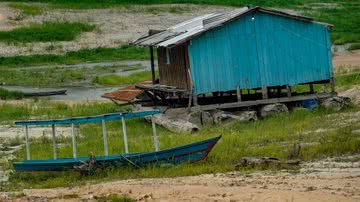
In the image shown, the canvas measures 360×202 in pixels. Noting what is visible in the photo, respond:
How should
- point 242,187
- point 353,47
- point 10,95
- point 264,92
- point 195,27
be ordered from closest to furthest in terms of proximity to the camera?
point 242,187, point 264,92, point 195,27, point 10,95, point 353,47

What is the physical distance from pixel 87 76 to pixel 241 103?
755 inches

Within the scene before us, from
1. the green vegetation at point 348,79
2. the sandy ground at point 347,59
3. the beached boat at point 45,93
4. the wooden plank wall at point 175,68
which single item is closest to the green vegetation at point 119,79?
the beached boat at point 45,93

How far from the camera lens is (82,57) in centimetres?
5503

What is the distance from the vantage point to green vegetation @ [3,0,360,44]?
6422 centimetres

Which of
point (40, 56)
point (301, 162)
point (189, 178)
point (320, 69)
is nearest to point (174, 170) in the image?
point (189, 178)

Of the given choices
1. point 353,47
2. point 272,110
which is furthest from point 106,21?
point 272,110

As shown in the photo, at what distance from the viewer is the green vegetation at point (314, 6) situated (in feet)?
211

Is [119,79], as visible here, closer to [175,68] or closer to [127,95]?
[127,95]

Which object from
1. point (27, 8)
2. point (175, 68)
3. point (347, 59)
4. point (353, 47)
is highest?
point (27, 8)

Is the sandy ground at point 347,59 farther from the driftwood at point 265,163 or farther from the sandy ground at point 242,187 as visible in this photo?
the sandy ground at point 242,187

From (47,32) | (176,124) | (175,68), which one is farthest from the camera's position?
(47,32)

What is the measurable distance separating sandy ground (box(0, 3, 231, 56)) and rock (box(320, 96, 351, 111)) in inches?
1225

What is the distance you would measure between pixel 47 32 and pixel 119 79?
17240 millimetres

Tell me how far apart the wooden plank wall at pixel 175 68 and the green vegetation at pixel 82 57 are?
2219cm
